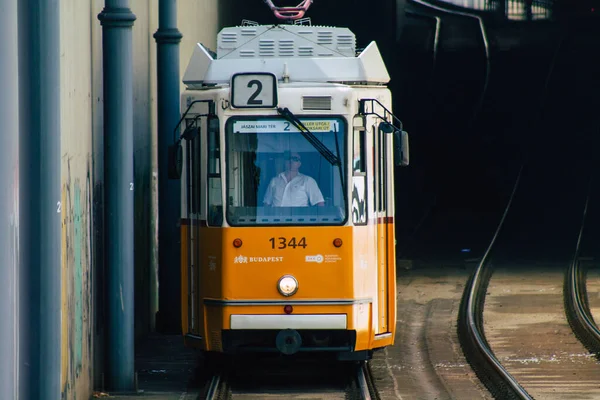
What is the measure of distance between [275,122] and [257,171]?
1.57 feet

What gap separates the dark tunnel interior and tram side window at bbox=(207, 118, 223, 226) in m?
14.9

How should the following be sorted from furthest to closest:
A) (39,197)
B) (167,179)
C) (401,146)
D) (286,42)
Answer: (167,179) < (286,42) < (401,146) < (39,197)

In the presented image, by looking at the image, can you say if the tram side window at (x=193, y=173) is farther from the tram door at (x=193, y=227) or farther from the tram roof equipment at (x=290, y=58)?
the tram roof equipment at (x=290, y=58)

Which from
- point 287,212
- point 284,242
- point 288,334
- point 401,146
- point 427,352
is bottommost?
point 427,352

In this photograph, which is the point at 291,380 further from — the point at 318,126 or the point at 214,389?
the point at 318,126

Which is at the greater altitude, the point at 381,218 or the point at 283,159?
the point at 283,159

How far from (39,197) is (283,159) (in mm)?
5308

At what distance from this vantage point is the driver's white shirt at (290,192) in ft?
38.6

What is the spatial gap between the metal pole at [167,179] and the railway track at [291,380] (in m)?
2.15

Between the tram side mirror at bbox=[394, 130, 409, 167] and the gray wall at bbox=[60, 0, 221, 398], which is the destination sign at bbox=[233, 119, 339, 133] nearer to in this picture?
the tram side mirror at bbox=[394, 130, 409, 167]

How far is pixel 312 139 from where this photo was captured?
38.8 feet

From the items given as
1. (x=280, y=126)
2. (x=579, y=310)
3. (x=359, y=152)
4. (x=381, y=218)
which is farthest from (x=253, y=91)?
(x=579, y=310)

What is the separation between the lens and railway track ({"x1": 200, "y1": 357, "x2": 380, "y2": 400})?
12.1 meters

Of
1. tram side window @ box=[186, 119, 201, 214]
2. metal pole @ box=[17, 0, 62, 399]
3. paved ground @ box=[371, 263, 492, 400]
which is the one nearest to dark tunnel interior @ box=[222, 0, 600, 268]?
paved ground @ box=[371, 263, 492, 400]
